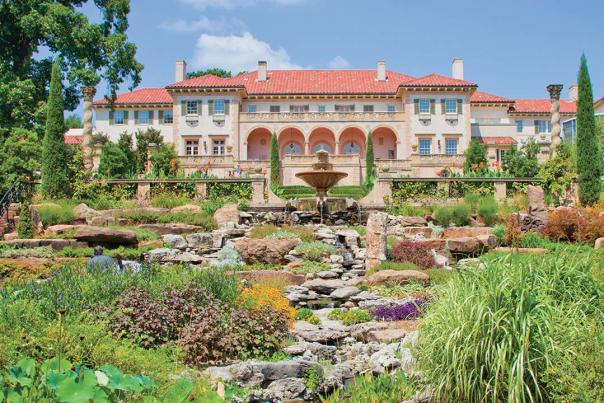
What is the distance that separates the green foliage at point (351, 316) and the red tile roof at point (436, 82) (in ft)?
141

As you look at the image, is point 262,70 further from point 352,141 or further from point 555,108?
point 555,108

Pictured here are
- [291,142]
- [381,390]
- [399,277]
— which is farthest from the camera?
[291,142]

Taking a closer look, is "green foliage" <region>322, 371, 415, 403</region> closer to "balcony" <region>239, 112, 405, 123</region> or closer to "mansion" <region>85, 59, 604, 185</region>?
"mansion" <region>85, 59, 604, 185</region>

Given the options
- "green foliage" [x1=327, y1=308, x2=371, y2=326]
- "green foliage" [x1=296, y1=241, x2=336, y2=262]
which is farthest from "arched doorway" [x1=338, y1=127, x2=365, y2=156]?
"green foliage" [x1=327, y1=308, x2=371, y2=326]

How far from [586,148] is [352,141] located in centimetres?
3113

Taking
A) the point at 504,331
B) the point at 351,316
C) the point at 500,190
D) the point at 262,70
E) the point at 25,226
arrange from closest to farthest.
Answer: the point at 504,331 < the point at 351,316 < the point at 25,226 < the point at 500,190 < the point at 262,70

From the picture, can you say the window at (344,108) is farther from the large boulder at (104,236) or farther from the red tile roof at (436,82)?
the large boulder at (104,236)

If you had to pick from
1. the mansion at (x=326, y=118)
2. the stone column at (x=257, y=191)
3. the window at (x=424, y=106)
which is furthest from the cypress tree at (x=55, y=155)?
the window at (x=424, y=106)

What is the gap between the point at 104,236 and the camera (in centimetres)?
1638

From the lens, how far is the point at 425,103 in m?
51.5

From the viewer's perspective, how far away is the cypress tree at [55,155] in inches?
920

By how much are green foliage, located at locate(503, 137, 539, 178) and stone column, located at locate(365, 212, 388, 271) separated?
829 inches

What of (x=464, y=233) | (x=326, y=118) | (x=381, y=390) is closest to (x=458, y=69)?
(x=326, y=118)

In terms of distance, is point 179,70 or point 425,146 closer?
point 425,146
